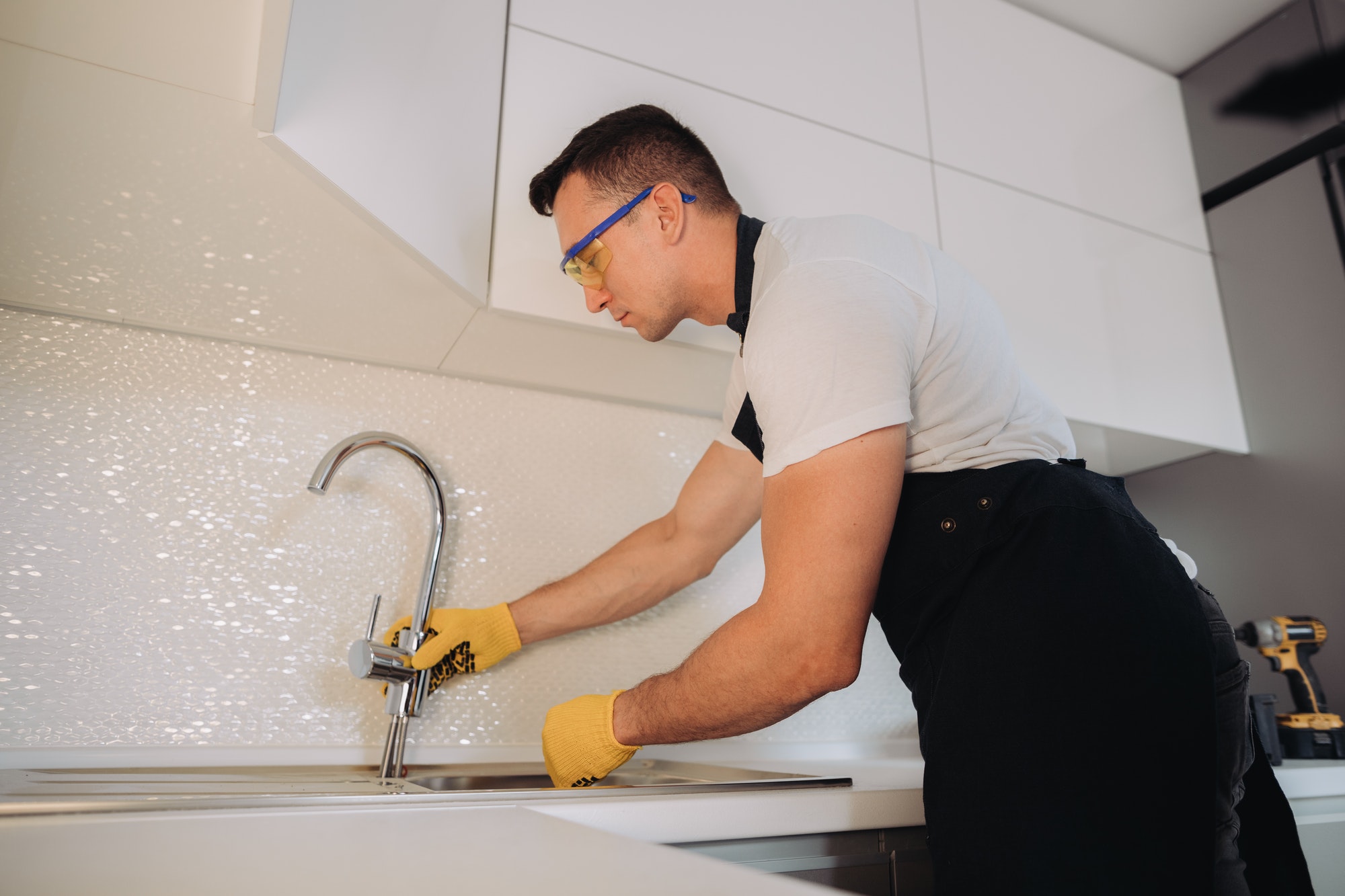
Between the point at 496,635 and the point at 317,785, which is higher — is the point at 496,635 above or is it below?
above

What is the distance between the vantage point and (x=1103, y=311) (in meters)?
1.62

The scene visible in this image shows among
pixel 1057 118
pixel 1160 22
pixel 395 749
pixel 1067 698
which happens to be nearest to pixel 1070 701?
pixel 1067 698

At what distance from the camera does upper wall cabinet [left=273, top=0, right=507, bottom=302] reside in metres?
0.77

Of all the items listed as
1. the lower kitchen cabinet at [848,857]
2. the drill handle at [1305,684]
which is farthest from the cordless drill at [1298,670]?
the lower kitchen cabinet at [848,857]

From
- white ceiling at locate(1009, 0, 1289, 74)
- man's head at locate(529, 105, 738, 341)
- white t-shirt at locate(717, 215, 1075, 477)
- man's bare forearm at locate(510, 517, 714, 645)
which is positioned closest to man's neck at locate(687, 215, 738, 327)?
man's head at locate(529, 105, 738, 341)

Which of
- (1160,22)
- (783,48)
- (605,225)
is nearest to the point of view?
(605,225)

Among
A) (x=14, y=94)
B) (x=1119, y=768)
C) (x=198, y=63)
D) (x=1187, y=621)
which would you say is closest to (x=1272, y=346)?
(x=1187, y=621)

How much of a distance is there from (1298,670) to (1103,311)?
746mm

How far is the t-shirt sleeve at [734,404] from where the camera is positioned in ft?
3.90

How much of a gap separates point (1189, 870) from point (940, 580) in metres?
0.31

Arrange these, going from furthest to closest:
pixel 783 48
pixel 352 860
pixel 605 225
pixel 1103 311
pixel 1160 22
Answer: pixel 1160 22 < pixel 1103 311 < pixel 783 48 < pixel 605 225 < pixel 352 860

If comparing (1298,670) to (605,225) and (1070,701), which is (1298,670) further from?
(605,225)

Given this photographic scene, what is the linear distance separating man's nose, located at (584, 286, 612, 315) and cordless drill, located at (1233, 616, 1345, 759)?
1.32 metres

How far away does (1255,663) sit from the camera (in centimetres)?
175
